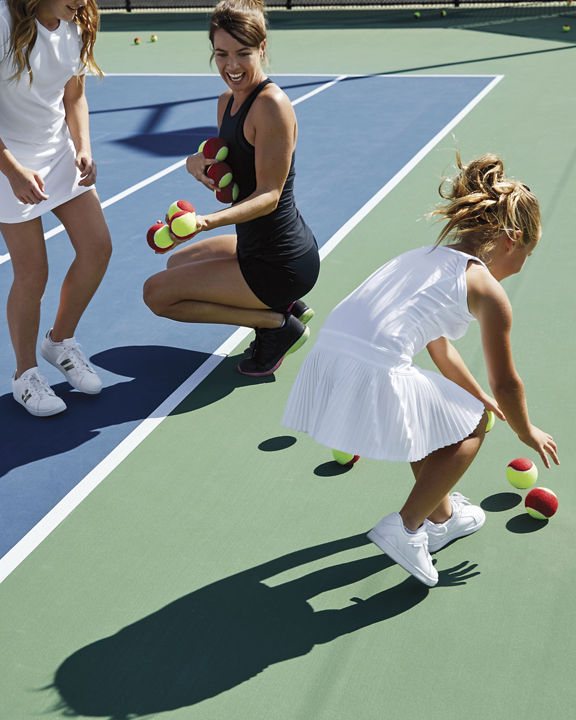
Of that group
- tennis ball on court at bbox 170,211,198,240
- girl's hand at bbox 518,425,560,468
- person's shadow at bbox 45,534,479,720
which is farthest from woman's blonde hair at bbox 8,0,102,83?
girl's hand at bbox 518,425,560,468

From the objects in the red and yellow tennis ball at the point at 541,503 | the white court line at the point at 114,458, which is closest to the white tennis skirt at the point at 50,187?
the white court line at the point at 114,458

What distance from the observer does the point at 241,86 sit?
436cm

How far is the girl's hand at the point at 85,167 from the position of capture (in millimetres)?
4488

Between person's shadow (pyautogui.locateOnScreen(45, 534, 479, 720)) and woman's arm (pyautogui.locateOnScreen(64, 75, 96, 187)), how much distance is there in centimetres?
229

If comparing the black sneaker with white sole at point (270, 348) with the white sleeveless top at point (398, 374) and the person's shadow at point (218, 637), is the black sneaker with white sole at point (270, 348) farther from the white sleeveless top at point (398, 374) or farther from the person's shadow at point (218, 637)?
the white sleeveless top at point (398, 374)

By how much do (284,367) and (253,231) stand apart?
799mm

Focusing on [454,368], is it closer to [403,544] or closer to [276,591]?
[403,544]

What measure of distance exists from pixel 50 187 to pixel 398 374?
92.1 inches

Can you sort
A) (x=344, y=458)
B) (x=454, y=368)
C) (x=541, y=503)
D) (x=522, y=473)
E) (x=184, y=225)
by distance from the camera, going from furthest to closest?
(x=344, y=458), (x=184, y=225), (x=522, y=473), (x=541, y=503), (x=454, y=368)

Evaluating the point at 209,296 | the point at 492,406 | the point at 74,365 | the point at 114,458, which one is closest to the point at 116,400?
the point at 74,365

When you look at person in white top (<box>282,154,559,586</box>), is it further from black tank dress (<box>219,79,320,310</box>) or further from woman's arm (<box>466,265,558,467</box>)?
black tank dress (<box>219,79,320,310</box>)

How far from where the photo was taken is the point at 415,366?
306 centimetres

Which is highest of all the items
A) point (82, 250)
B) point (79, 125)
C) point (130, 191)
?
point (79, 125)

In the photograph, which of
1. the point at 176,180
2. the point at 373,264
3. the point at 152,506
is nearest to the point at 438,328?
the point at 152,506
